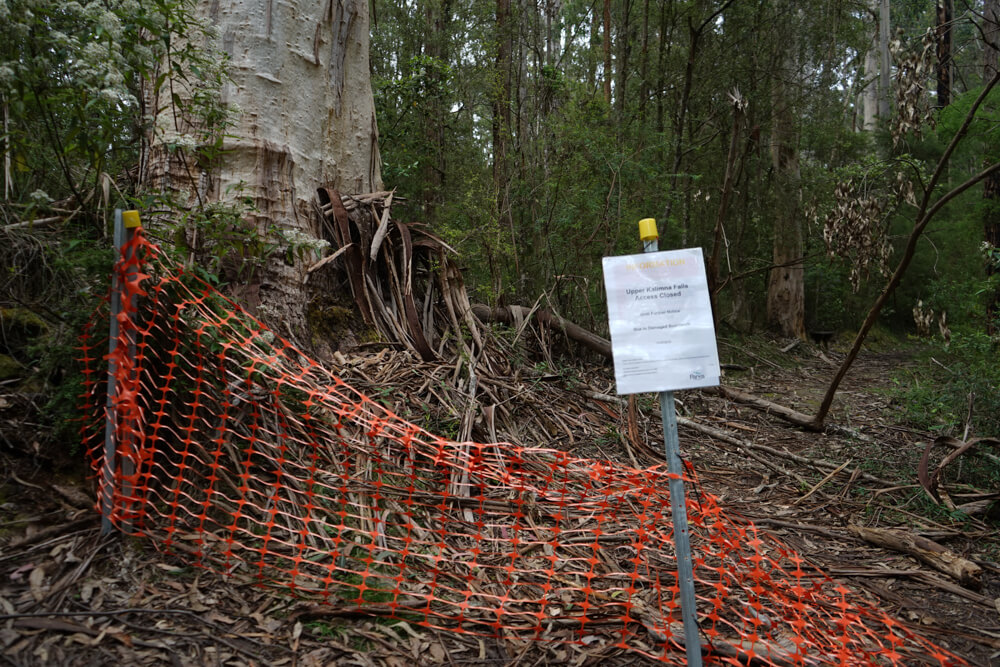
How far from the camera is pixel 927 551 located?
11.2 feet

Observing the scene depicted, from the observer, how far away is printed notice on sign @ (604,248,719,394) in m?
2.15

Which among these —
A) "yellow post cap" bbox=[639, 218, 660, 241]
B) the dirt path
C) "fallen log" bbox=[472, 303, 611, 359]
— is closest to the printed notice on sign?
"yellow post cap" bbox=[639, 218, 660, 241]

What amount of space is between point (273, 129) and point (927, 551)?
178 inches

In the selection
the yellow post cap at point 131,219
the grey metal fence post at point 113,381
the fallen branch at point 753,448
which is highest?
the yellow post cap at point 131,219

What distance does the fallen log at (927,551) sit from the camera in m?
3.15

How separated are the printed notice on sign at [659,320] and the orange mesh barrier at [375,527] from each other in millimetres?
509

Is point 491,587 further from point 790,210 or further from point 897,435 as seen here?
point 790,210

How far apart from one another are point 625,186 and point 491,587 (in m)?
5.65

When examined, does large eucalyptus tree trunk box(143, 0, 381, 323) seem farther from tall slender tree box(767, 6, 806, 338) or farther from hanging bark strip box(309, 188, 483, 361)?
tall slender tree box(767, 6, 806, 338)

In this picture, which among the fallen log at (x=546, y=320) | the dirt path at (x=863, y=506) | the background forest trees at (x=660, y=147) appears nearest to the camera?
the dirt path at (x=863, y=506)

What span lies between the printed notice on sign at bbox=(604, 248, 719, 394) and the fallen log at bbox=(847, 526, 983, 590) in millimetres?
2157

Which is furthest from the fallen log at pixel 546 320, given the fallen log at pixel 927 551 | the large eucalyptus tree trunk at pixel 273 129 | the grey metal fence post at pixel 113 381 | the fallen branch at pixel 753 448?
the grey metal fence post at pixel 113 381

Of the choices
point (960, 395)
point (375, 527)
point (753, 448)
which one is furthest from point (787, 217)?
point (375, 527)

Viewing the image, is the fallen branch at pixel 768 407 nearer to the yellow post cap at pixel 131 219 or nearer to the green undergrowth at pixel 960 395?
the green undergrowth at pixel 960 395
